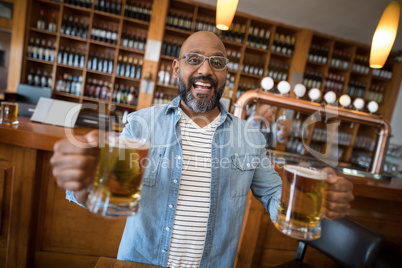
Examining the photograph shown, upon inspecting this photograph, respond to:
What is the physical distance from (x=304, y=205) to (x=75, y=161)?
55 centimetres

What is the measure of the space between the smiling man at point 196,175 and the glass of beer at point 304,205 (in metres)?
0.31

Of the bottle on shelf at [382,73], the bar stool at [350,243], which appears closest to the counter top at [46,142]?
the bar stool at [350,243]

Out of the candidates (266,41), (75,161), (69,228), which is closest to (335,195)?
(75,161)

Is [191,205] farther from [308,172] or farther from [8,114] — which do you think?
[8,114]

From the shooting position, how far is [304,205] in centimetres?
67

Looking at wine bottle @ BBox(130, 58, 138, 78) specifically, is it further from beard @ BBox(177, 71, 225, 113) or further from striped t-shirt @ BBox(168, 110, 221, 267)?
striped t-shirt @ BBox(168, 110, 221, 267)

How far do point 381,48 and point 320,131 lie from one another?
333 cm

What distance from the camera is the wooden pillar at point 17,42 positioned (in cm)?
379

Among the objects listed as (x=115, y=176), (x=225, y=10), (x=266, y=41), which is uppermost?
(x=266, y=41)

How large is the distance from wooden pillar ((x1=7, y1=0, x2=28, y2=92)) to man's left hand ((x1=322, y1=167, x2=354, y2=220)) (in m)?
4.52

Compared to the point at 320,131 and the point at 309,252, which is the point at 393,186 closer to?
the point at 309,252

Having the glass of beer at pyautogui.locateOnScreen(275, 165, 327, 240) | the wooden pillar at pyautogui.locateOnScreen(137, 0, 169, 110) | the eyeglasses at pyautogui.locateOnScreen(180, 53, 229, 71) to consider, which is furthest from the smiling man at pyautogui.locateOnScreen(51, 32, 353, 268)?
the wooden pillar at pyautogui.locateOnScreen(137, 0, 169, 110)

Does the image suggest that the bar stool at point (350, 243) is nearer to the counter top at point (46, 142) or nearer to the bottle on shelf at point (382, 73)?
the counter top at point (46, 142)

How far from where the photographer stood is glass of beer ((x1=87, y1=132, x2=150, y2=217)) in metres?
0.58
